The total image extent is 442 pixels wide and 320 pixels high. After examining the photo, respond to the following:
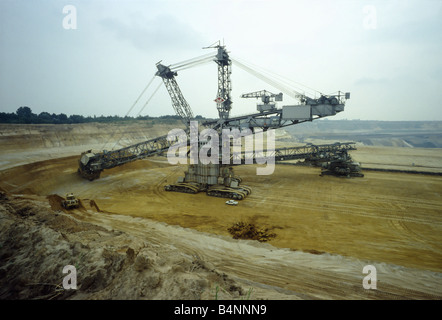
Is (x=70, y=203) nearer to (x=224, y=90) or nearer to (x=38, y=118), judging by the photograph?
(x=224, y=90)

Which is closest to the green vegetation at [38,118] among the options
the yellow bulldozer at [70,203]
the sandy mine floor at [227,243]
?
the sandy mine floor at [227,243]

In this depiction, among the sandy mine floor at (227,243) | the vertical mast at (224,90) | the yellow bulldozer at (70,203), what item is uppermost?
the vertical mast at (224,90)

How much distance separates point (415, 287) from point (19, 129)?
4998 cm

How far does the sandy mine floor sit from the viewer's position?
655 centimetres

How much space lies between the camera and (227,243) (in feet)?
34.5

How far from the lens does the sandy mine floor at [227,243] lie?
655 cm

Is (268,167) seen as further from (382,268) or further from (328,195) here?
(382,268)

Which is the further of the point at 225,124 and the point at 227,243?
the point at 225,124

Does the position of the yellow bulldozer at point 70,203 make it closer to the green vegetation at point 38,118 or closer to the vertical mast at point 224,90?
the vertical mast at point 224,90

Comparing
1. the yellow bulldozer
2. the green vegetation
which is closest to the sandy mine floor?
the yellow bulldozer

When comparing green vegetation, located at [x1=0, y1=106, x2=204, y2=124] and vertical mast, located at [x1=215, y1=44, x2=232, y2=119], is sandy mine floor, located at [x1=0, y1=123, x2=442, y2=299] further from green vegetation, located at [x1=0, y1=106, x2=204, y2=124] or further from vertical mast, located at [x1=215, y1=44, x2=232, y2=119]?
green vegetation, located at [x1=0, y1=106, x2=204, y2=124]

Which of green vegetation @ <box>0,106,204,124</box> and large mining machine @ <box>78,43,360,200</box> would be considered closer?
large mining machine @ <box>78,43,360,200</box>

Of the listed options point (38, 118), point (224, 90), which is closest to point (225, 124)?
point (224, 90)

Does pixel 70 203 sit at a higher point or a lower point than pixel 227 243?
higher
